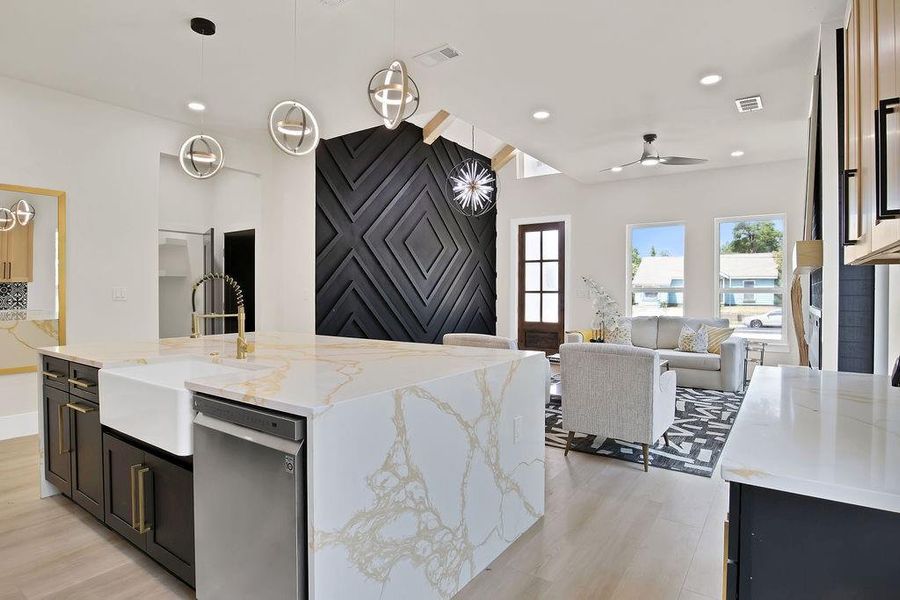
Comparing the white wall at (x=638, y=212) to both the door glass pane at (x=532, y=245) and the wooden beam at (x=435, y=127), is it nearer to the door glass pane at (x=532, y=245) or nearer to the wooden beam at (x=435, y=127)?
the door glass pane at (x=532, y=245)

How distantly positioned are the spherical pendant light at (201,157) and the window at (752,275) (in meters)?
6.57

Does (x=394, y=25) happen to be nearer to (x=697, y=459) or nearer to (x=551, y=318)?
(x=697, y=459)

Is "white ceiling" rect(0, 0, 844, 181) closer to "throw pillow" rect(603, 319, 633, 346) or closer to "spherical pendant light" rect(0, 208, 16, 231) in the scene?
"spherical pendant light" rect(0, 208, 16, 231)

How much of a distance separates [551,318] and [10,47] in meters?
7.43

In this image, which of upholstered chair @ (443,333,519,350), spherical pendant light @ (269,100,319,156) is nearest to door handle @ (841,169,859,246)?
upholstered chair @ (443,333,519,350)

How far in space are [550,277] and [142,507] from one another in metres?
7.33

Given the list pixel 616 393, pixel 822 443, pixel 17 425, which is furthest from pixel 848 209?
pixel 17 425

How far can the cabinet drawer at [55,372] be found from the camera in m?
2.58

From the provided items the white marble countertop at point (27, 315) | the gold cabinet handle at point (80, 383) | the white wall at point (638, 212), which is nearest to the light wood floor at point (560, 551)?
the gold cabinet handle at point (80, 383)

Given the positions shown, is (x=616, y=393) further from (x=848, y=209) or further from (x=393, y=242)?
(x=393, y=242)

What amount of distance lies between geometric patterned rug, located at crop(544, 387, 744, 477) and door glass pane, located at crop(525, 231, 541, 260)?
405 cm

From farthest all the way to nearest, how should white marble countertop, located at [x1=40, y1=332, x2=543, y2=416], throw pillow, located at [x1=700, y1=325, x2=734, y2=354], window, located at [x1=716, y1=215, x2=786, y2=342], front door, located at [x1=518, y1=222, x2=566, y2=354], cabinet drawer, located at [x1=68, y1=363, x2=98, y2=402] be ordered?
1. front door, located at [x1=518, y1=222, x2=566, y2=354]
2. window, located at [x1=716, y1=215, x2=786, y2=342]
3. throw pillow, located at [x1=700, y1=325, x2=734, y2=354]
4. cabinet drawer, located at [x1=68, y1=363, x2=98, y2=402]
5. white marble countertop, located at [x1=40, y1=332, x2=543, y2=416]

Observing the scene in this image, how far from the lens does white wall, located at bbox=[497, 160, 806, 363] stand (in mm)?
6609

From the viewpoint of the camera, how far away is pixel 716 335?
6.16m
